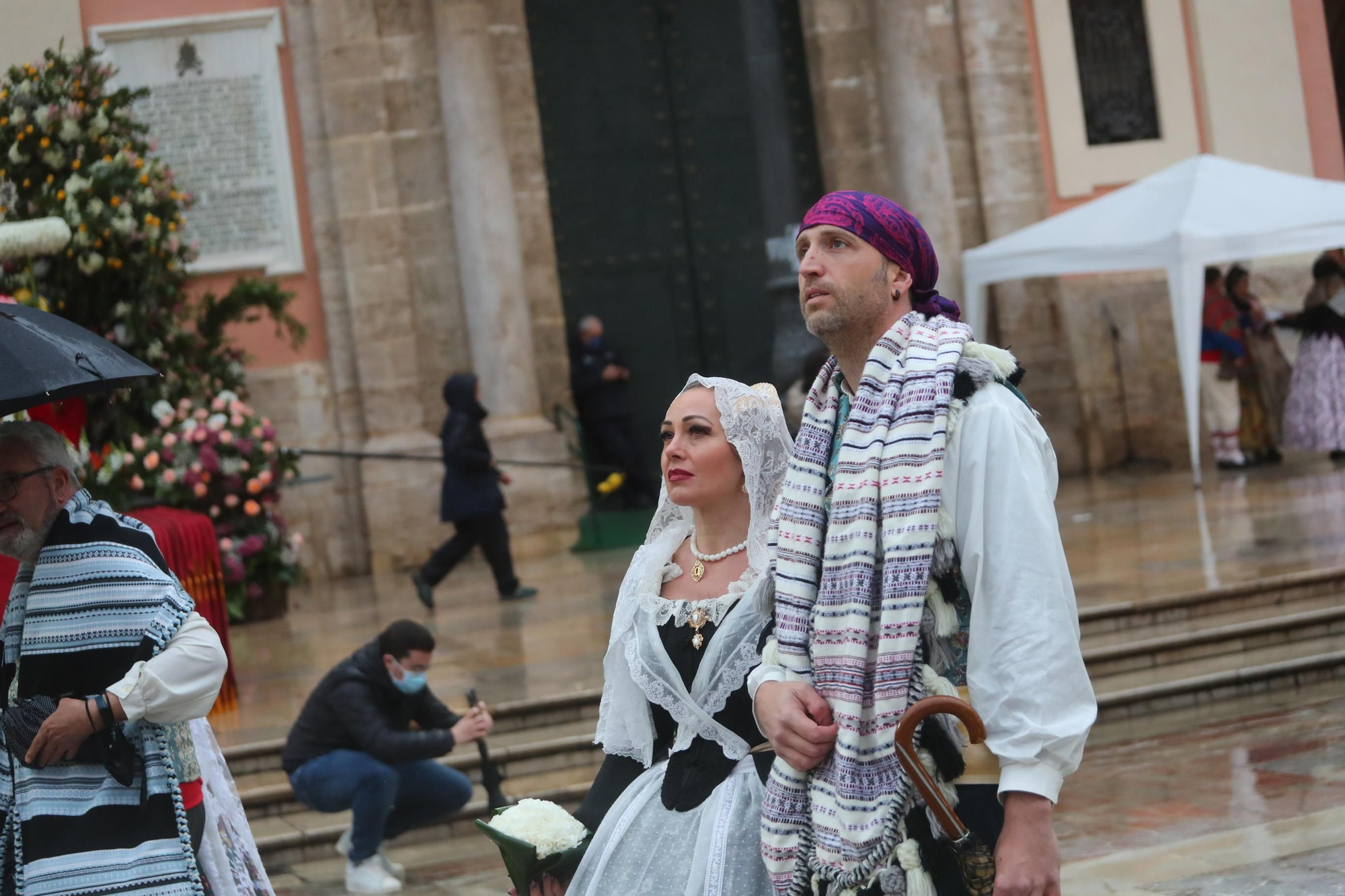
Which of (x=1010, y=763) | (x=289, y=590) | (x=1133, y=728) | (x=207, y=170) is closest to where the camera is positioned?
(x=1010, y=763)

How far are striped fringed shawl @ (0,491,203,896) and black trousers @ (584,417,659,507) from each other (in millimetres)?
10938

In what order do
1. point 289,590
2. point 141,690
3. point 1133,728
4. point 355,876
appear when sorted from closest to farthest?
point 141,690 → point 355,876 → point 1133,728 → point 289,590

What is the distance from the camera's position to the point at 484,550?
11.5 m

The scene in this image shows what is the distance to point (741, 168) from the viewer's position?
15.4m

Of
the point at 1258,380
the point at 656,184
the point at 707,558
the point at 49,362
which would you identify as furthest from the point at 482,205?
the point at 707,558

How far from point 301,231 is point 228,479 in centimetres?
391

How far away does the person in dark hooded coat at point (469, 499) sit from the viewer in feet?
37.1

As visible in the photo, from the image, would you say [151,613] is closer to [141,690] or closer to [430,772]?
[141,690]

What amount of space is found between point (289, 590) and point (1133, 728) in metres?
7.70

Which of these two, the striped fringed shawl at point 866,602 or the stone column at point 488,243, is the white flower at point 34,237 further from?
the striped fringed shawl at point 866,602

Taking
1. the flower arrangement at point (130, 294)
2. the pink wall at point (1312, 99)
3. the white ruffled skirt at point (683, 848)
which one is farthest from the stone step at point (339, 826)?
the pink wall at point (1312, 99)

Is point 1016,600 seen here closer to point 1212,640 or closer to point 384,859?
point 384,859

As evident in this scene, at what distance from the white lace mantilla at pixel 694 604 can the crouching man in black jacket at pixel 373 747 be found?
2.81m

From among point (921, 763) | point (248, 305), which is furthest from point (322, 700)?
point (248, 305)
